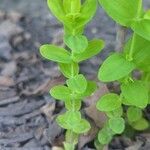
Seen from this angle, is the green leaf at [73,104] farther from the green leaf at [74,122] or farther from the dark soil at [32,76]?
the dark soil at [32,76]

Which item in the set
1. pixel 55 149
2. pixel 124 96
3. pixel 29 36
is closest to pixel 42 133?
pixel 55 149

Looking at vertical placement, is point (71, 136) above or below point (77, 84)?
below

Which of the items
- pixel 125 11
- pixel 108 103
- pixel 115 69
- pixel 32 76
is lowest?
pixel 32 76

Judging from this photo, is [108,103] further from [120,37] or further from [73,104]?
[120,37]

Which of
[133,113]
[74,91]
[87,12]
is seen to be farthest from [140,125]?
[87,12]

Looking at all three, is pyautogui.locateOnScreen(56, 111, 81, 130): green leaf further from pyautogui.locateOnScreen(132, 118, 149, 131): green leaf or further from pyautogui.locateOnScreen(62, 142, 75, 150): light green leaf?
pyautogui.locateOnScreen(132, 118, 149, 131): green leaf

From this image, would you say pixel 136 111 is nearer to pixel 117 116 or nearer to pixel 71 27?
pixel 117 116

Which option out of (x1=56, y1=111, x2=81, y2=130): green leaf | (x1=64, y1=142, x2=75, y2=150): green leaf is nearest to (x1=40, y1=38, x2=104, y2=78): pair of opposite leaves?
(x1=56, y1=111, x2=81, y2=130): green leaf
